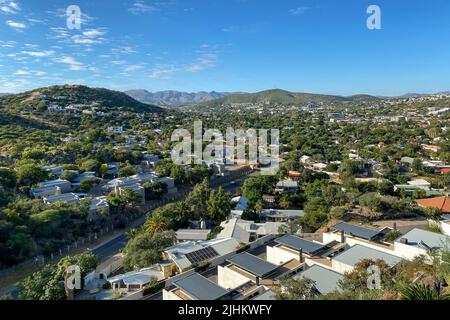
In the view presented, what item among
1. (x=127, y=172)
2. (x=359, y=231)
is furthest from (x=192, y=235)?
(x=127, y=172)

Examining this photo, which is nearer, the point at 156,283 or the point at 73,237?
the point at 156,283

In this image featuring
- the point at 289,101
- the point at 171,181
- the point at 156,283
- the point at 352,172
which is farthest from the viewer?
the point at 289,101

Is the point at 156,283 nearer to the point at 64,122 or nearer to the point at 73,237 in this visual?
the point at 73,237

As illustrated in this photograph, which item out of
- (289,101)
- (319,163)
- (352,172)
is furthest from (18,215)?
(289,101)

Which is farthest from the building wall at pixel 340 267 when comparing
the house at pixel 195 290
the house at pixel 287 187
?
the house at pixel 287 187

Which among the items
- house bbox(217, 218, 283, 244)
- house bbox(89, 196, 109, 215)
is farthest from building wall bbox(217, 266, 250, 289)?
house bbox(89, 196, 109, 215)

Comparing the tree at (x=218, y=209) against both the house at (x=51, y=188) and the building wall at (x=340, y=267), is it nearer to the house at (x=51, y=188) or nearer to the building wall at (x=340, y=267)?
the building wall at (x=340, y=267)

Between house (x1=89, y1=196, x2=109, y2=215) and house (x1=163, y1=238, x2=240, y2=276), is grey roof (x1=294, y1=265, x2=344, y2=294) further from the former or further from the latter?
house (x1=89, y1=196, x2=109, y2=215)
